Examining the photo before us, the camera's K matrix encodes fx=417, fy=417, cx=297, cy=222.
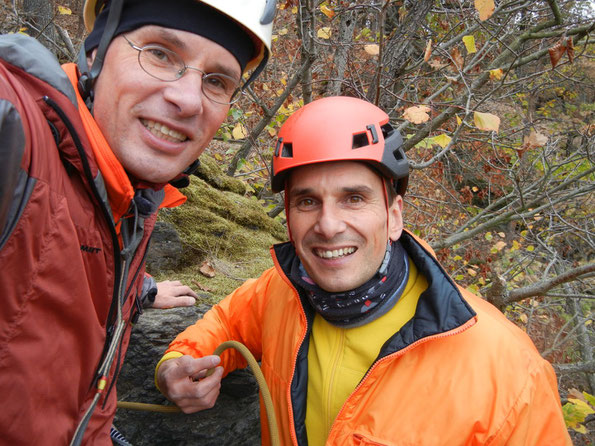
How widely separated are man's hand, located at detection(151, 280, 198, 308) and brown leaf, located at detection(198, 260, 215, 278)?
41cm

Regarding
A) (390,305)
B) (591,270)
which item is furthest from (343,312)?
(591,270)

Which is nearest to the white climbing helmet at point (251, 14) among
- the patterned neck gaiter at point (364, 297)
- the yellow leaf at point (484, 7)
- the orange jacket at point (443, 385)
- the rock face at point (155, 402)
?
the patterned neck gaiter at point (364, 297)

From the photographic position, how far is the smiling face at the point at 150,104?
188cm

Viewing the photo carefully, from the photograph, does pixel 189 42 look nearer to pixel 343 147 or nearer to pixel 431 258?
pixel 343 147

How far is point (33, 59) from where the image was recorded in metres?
1.32

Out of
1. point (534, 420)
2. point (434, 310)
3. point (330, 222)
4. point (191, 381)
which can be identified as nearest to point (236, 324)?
point (191, 381)

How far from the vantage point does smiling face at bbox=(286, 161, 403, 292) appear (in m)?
2.16

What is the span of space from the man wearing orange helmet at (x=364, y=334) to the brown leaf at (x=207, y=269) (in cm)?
91

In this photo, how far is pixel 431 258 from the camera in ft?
7.33

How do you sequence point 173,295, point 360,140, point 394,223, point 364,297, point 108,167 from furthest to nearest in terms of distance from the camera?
1. point 173,295
2. point 394,223
3. point 360,140
4. point 364,297
5. point 108,167

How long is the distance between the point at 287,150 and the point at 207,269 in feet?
5.39

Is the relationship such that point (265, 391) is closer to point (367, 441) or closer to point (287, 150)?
point (367, 441)

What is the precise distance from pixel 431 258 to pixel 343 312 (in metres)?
0.56

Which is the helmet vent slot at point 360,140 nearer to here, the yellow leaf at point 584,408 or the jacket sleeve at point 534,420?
the jacket sleeve at point 534,420
